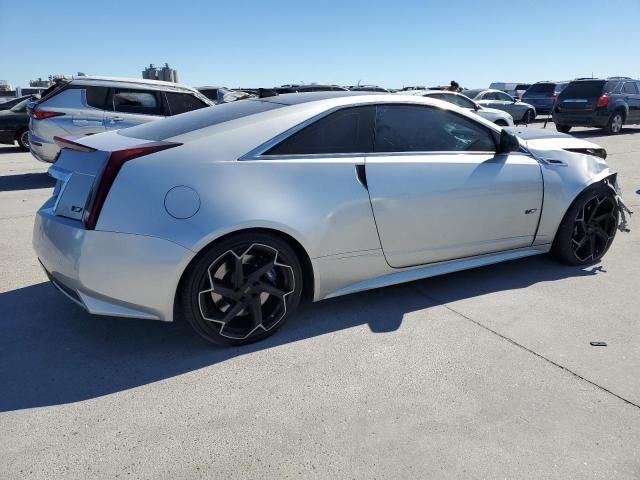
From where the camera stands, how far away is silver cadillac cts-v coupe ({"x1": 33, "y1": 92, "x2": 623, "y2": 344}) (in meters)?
2.68

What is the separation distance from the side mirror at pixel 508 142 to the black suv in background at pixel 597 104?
1418 cm

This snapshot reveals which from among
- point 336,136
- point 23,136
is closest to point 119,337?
point 336,136

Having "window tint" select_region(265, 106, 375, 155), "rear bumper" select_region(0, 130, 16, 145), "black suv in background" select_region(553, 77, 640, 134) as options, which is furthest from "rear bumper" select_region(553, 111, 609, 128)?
"rear bumper" select_region(0, 130, 16, 145)

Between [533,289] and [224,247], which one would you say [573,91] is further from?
[224,247]

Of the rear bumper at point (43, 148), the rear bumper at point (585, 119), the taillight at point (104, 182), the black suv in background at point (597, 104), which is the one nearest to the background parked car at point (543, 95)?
the black suv in background at point (597, 104)

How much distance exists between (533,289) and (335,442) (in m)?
2.37

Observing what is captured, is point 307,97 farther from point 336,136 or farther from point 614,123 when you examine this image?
point 614,123

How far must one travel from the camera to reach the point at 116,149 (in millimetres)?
2793

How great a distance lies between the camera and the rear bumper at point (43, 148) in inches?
310

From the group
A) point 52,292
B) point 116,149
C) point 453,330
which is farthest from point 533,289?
point 52,292

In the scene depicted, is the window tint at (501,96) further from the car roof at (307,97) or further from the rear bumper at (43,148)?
the car roof at (307,97)

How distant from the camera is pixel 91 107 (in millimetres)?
8000

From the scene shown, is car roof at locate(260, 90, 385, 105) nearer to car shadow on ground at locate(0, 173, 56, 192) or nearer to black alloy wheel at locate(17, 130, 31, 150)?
car shadow on ground at locate(0, 173, 56, 192)

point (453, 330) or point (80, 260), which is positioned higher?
point (80, 260)
